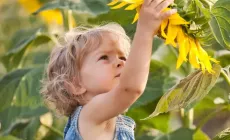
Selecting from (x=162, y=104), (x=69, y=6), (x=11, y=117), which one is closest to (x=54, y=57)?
(x=162, y=104)

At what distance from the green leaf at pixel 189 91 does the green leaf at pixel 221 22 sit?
0.30 feet

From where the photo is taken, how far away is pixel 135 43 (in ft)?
4.64

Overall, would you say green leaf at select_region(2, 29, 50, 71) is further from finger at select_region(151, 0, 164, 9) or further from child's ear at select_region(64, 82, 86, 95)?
finger at select_region(151, 0, 164, 9)

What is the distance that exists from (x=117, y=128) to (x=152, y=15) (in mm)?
293

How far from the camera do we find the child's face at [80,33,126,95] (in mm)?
1599

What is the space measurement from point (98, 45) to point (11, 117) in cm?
91

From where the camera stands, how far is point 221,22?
1.60 m

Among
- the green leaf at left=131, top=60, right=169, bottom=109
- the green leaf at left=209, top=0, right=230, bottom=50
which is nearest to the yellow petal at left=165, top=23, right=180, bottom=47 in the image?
the green leaf at left=209, top=0, right=230, bottom=50

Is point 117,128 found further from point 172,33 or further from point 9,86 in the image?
point 9,86

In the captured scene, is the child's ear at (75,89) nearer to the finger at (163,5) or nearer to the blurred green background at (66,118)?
the finger at (163,5)

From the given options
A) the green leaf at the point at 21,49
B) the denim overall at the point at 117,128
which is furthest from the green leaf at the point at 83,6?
the denim overall at the point at 117,128

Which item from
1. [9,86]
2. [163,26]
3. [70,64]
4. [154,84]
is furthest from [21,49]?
[163,26]

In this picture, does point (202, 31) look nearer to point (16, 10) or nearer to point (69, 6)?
point (69, 6)

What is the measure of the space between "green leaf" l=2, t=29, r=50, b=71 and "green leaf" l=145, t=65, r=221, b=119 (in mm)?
932
